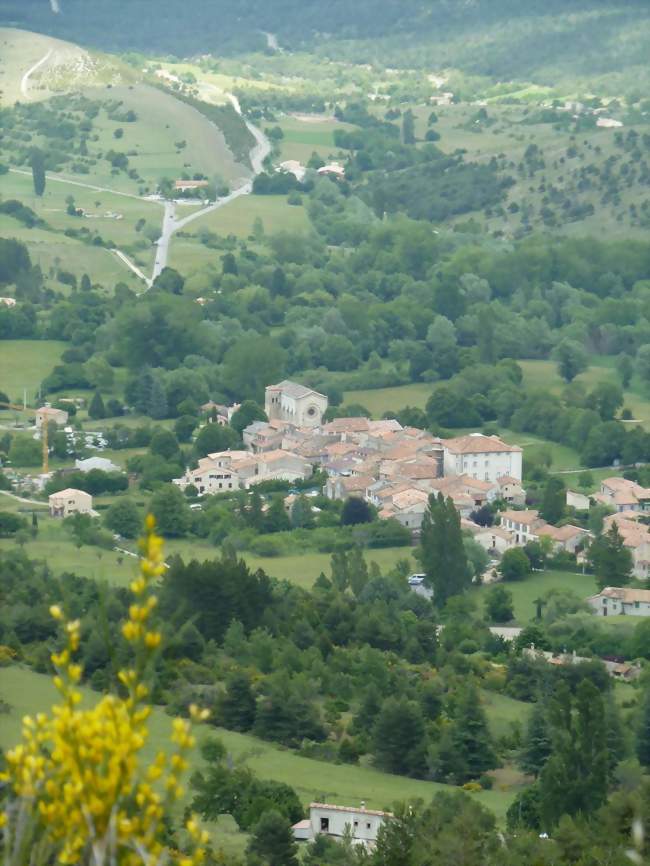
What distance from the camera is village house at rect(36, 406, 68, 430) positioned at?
144 ft

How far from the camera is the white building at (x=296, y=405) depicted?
4422cm

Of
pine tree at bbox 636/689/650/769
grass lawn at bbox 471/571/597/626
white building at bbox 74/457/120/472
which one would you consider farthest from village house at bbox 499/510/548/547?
pine tree at bbox 636/689/650/769

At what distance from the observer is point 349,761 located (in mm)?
24281

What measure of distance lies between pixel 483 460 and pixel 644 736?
15372 millimetres

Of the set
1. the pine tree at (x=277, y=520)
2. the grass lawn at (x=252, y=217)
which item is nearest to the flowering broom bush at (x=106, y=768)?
the pine tree at (x=277, y=520)

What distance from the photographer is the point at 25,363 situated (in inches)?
1935

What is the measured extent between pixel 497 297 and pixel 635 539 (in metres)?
24.3

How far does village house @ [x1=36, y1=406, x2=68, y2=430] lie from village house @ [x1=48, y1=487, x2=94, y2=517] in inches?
235

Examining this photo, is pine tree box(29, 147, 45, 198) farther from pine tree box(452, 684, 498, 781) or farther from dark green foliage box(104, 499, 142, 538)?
pine tree box(452, 684, 498, 781)

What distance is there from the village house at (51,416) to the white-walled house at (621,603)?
14348 millimetres

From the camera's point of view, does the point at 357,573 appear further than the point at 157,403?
No

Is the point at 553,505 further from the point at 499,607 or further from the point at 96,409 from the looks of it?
the point at 96,409

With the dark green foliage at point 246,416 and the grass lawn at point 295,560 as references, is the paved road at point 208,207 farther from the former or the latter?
the grass lawn at point 295,560

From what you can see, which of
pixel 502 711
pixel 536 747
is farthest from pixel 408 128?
pixel 536 747
